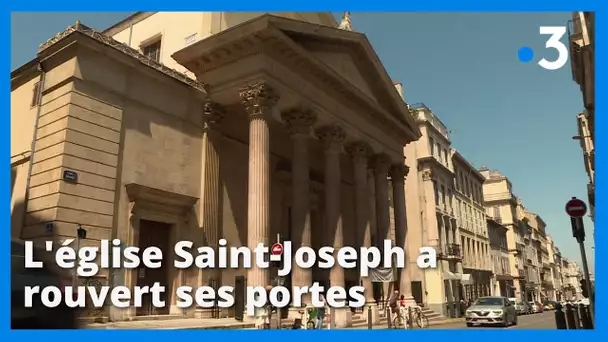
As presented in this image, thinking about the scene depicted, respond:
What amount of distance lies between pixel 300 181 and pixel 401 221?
34.4ft

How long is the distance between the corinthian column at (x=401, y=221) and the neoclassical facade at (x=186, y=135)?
4432mm

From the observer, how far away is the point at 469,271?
45.7 metres

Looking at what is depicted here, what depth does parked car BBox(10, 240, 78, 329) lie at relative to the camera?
1005cm

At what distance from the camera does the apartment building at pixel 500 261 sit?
5556 cm

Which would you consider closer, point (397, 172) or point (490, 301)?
point (490, 301)

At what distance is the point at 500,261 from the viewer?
59.4 meters

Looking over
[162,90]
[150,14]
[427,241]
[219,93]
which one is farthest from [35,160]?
[427,241]

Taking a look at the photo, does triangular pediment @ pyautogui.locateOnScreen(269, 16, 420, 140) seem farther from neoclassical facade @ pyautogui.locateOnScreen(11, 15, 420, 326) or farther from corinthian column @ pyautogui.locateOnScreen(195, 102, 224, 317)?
corinthian column @ pyautogui.locateOnScreen(195, 102, 224, 317)

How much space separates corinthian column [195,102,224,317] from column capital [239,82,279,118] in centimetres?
215

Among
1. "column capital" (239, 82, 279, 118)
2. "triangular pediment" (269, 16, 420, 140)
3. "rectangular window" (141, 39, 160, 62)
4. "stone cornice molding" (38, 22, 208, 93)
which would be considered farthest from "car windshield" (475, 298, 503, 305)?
"rectangular window" (141, 39, 160, 62)

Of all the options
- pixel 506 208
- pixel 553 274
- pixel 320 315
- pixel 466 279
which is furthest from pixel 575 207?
pixel 553 274

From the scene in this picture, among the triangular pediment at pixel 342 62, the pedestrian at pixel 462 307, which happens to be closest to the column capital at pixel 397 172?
the triangular pediment at pixel 342 62

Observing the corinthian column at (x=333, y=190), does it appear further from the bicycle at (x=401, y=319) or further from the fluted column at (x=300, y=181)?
the bicycle at (x=401, y=319)

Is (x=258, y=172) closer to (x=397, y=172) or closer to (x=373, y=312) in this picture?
(x=373, y=312)
